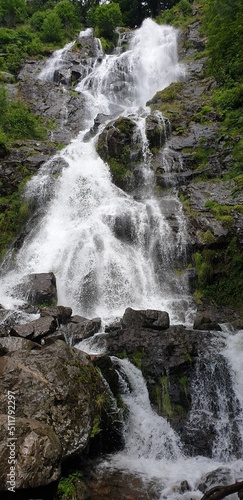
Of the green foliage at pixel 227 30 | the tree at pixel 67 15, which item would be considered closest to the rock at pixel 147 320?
the green foliage at pixel 227 30

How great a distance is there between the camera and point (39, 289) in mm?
13461

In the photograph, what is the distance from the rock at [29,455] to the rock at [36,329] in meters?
4.20

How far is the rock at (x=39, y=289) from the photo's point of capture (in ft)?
43.7

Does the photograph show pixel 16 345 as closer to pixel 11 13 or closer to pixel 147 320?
pixel 147 320

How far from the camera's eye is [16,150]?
22.0 metres

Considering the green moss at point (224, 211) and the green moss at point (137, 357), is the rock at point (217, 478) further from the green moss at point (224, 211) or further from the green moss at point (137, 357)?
Result: the green moss at point (224, 211)

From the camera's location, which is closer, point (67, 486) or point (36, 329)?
point (67, 486)

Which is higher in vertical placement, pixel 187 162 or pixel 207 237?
pixel 187 162

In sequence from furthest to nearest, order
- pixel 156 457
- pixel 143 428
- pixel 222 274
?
pixel 222 274, pixel 143 428, pixel 156 457

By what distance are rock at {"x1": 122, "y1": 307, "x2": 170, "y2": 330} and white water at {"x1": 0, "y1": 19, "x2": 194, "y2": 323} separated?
1.75 metres

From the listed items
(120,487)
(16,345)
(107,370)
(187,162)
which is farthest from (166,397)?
(187,162)

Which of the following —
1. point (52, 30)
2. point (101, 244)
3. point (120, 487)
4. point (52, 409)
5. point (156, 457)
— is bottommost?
point (156, 457)

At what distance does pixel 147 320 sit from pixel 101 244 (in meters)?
Result: 5.60

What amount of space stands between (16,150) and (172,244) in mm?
11974
